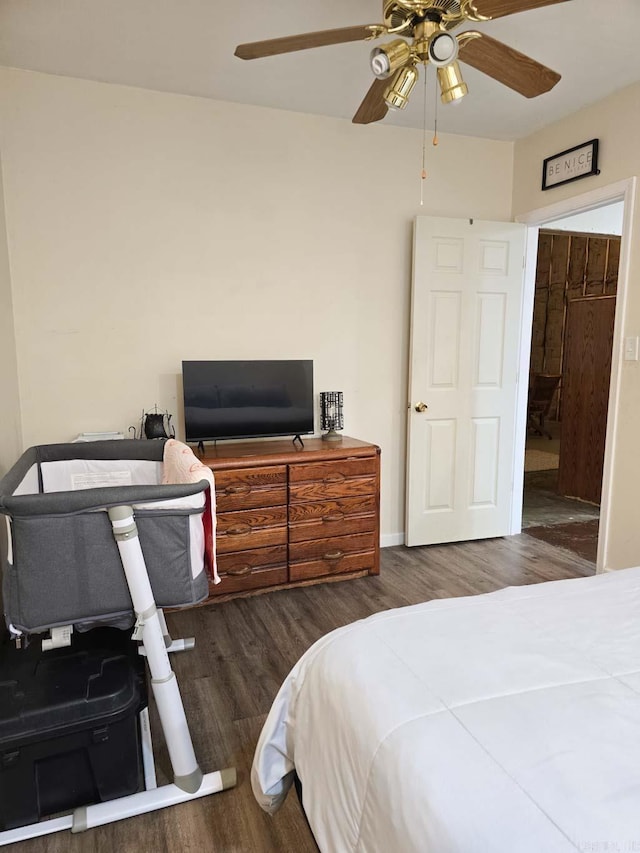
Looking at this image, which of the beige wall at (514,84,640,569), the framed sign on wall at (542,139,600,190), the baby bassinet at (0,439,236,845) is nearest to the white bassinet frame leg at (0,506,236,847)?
the baby bassinet at (0,439,236,845)

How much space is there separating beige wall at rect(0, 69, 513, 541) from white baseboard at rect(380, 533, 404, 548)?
343 millimetres

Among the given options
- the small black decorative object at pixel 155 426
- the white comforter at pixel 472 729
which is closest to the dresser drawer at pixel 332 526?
the small black decorative object at pixel 155 426

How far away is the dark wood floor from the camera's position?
1475 millimetres

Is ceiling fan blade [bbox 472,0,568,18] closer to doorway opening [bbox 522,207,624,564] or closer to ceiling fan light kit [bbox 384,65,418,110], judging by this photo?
ceiling fan light kit [bbox 384,65,418,110]

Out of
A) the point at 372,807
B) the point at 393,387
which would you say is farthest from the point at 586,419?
the point at 372,807

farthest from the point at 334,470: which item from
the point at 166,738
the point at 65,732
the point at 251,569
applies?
the point at 65,732

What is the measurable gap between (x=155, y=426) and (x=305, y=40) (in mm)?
1887

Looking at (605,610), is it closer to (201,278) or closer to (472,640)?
(472,640)

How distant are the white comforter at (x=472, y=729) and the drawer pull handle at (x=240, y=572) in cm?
152

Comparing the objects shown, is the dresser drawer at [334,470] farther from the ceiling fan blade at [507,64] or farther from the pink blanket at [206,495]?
the ceiling fan blade at [507,64]

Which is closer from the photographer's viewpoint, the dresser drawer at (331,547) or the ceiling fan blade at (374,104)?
the ceiling fan blade at (374,104)

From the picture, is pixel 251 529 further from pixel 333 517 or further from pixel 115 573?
pixel 115 573

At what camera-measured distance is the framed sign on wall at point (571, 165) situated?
3.03 metres

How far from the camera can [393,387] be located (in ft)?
11.8
